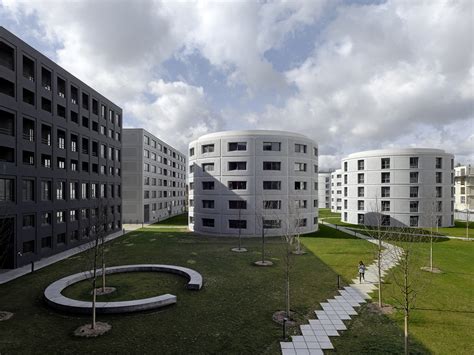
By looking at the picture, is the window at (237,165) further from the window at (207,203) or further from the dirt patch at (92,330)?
the dirt patch at (92,330)

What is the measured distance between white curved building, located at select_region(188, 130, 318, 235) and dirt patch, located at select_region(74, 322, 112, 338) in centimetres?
3296

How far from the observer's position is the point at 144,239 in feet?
146

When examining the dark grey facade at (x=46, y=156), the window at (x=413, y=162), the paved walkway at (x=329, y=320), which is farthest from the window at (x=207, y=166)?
the window at (x=413, y=162)

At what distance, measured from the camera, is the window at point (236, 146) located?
48.2m

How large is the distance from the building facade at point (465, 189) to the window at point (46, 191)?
372 feet

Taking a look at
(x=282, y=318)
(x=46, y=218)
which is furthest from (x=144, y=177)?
(x=282, y=318)

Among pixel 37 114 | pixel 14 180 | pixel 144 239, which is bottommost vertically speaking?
pixel 144 239

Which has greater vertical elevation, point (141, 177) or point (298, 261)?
point (141, 177)

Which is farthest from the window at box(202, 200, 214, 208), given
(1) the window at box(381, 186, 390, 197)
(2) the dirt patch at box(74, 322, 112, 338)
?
(1) the window at box(381, 186, 390, 197)

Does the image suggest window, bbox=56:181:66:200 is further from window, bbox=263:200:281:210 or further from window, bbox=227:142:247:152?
window, bbox=263:200:281:210

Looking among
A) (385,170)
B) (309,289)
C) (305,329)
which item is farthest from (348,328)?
(385,170)

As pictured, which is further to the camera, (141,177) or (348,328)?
(141,177)

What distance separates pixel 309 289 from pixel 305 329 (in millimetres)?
6504

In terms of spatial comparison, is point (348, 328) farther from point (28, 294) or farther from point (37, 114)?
point (37, 114)
